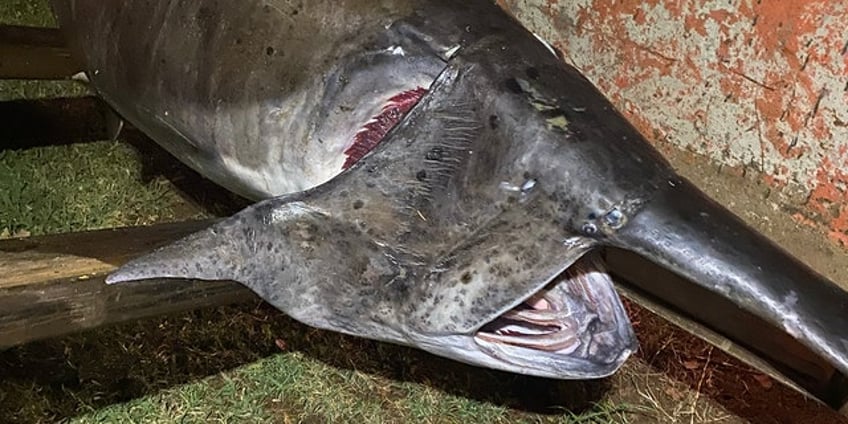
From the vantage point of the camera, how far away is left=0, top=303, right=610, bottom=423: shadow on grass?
2152mm

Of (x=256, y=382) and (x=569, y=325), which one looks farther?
(x=256, y=382)

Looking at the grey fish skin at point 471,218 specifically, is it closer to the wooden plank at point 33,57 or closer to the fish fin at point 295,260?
the fish fin at point 295,260

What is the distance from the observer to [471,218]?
4.00 feet

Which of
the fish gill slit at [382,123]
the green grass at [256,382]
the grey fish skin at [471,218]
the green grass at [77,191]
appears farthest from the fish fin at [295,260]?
the green grass at [77,191]

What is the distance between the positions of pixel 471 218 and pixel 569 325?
20 centimetres

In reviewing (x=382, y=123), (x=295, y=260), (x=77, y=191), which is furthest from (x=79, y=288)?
(x=77, y=191)

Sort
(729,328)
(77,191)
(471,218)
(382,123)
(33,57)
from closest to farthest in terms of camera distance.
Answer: (471,218) < (382,123) < (729,328) < (33,57) < (77,191)

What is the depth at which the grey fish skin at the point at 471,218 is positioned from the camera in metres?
1.11

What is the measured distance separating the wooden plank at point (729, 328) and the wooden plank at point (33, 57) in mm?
1320

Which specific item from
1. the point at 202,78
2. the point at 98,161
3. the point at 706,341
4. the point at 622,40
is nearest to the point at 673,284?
the point at 706,341

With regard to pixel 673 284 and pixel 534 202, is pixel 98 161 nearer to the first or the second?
pixel 673 284

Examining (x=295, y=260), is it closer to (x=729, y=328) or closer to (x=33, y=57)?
(x=729, y=328)

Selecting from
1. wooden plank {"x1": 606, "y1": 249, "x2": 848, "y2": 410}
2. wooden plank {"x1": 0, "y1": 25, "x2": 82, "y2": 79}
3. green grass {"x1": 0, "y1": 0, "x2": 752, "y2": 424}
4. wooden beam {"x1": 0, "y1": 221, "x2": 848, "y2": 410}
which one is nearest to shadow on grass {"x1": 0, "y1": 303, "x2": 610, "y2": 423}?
green grass {"x1": 0, "y1": 0, "x2": 752, "y2": 424}

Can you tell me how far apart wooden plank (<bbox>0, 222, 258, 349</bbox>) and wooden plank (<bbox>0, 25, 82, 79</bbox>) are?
1.14 m
